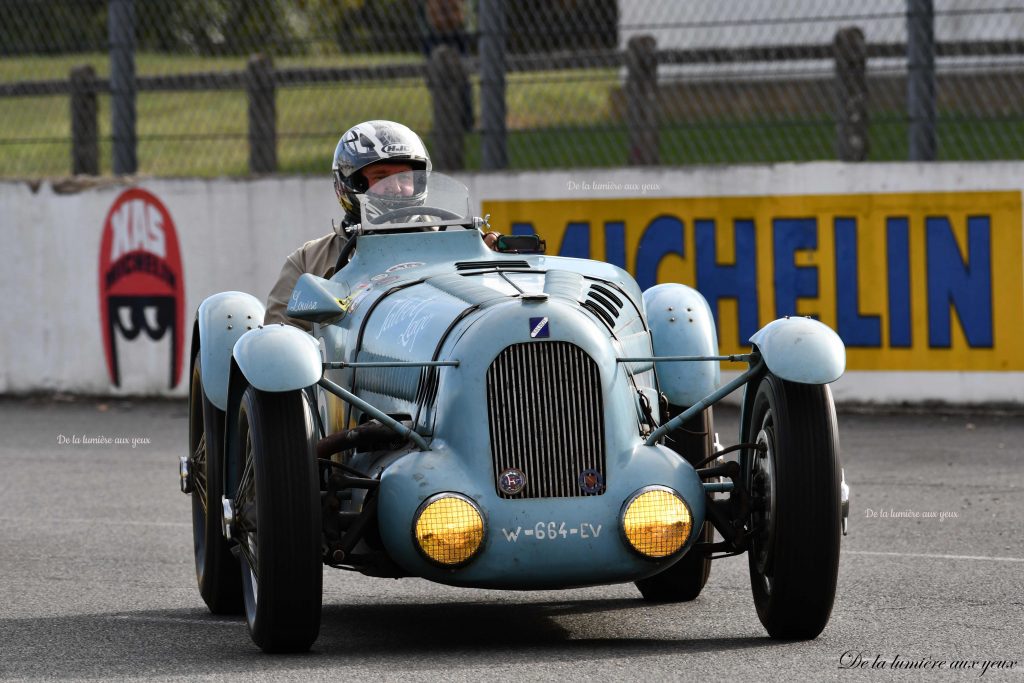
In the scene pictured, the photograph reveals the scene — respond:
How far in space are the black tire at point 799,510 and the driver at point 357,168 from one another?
211 cm

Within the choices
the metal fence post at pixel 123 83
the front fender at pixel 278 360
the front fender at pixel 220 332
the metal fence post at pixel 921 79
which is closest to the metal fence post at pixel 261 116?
the metal fence post at pixel 123 83

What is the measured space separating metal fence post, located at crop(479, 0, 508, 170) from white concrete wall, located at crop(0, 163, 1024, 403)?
0.31 metres

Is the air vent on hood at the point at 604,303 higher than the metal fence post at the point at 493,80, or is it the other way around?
the metal fence post at the point at 493,80

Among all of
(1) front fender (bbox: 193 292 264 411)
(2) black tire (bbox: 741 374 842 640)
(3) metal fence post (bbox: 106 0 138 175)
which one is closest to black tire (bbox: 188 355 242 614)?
(1) front fender (bbox: 193 292 264 411)

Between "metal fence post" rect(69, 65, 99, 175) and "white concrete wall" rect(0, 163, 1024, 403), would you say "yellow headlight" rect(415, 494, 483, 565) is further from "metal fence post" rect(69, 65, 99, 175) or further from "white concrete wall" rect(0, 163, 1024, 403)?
"metal fence post" rect(69, 65, 99, 175)

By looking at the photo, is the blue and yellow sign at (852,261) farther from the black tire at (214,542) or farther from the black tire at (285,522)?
the black tire at (285,522)

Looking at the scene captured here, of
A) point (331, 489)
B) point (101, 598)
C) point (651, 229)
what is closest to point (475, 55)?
point (651, 229)

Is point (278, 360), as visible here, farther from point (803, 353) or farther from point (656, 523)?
point (803, 353)

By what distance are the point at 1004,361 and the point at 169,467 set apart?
17.3 ft

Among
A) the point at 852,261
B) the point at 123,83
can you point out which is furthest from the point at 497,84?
the point at 123,83

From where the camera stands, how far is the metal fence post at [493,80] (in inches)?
499

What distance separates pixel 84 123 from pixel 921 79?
6.43 m

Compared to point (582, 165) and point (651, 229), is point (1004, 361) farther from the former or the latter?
point (582, 165)

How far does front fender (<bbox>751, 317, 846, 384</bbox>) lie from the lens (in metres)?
5.32
